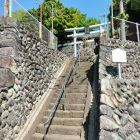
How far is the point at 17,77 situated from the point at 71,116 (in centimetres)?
163

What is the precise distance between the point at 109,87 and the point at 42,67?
3.04 meters

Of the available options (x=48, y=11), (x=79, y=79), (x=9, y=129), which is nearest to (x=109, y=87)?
(x=9, y=129)

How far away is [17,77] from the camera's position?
17.2ft

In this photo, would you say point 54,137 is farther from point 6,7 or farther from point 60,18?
point 60,18

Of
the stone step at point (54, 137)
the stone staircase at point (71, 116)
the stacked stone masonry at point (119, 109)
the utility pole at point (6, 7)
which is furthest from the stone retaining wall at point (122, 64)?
the utility pole at point (6, 7)

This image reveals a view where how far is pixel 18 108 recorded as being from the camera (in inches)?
203

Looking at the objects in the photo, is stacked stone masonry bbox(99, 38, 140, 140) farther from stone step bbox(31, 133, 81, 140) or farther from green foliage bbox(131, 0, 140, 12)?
green foliage bbox(131, 0, 140, 12)

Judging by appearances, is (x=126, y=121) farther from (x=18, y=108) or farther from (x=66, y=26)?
(x=66, y=26)

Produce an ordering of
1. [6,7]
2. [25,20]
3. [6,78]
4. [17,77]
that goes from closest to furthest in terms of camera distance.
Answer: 1. [6,78]
2. [17,77]
3. [6,7]
4. [25,20]

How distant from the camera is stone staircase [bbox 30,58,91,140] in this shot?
4898 mm

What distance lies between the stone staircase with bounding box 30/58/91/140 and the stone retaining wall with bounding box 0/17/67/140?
496mm

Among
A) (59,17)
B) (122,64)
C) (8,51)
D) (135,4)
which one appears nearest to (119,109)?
(8,51)


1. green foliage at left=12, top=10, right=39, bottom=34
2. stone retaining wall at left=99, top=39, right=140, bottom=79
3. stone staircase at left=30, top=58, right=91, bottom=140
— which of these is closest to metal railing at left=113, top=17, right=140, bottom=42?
stone retaining wall at left=99, top=39, right=140, bottom=79

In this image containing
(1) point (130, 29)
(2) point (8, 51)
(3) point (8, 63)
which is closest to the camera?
(3) point (8, 63)
